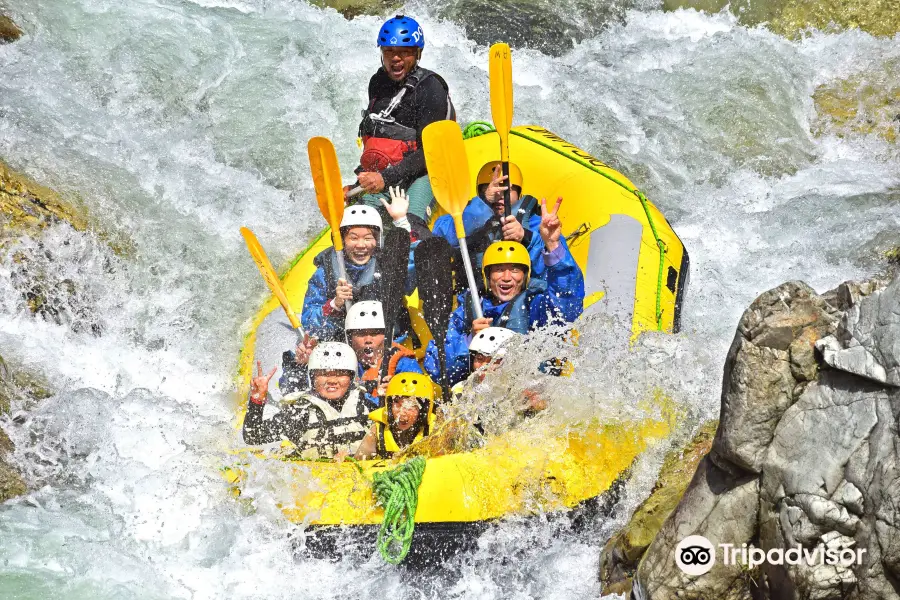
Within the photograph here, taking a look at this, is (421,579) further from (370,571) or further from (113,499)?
(113,499)

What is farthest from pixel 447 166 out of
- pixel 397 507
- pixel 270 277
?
pixel 397 507

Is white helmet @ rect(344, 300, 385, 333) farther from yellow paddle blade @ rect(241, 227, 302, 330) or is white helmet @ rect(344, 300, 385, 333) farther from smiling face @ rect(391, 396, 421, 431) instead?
smiling face @ rect(391, 396, 421, 431)

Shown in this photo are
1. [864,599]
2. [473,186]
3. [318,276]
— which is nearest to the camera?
[864,599]

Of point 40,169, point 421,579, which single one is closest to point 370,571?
point 421,579

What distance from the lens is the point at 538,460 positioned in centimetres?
431

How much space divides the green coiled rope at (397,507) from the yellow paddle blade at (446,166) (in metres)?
1.66

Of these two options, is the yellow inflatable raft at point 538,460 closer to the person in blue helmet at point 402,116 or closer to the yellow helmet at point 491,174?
the yellow helmet at point 491,174

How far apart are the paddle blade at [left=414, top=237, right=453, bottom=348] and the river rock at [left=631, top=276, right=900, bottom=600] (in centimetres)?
196

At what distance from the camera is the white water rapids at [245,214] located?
429 cm

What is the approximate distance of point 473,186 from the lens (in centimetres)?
592

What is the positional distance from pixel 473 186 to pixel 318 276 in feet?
3.81

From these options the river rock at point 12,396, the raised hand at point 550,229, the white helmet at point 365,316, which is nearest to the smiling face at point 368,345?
the white helmet at point 365,316

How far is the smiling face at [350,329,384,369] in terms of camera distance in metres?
A: 4.89

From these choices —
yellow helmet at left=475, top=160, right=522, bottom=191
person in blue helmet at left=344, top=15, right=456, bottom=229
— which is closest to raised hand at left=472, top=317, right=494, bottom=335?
yellow helmet at left=475, top=160, right=522, bottom=191
